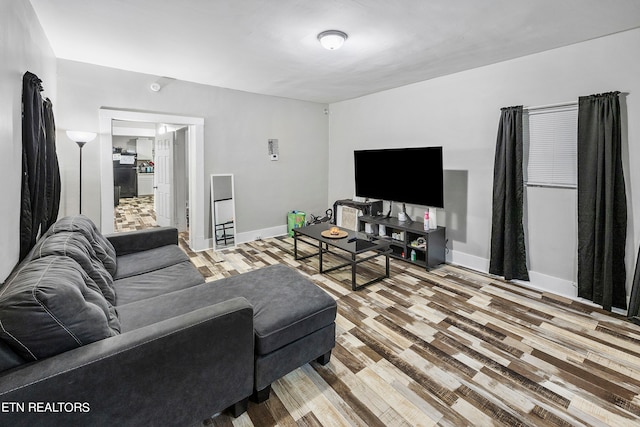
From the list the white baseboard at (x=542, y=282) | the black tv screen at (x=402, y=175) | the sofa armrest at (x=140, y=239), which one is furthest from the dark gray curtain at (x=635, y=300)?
the sofa armrest at (x=140, y=239)

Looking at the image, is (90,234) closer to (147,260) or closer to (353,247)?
(147,260)

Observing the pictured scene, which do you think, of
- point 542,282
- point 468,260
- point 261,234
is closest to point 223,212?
point 261,234

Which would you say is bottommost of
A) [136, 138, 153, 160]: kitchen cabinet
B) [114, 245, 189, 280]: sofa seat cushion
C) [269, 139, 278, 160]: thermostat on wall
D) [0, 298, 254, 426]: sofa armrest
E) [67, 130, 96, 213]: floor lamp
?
[0, 298, 254, 426]: sofa armrest

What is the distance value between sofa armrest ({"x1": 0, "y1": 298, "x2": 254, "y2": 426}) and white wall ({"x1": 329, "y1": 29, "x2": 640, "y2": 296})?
3.28 meters

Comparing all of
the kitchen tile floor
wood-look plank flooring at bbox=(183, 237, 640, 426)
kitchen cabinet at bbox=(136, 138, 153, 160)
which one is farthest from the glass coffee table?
kitchen cabinet at bbox=(136, 138, 153, 160)

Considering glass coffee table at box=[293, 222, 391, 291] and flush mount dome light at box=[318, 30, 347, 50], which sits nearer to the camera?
flush mount dome light at box=[318, 30, 347, 50]

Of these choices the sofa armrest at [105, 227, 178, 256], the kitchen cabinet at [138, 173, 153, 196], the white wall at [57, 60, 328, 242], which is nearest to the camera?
the sofa armrest at [105, 227, 178, 256]

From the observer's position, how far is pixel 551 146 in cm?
313

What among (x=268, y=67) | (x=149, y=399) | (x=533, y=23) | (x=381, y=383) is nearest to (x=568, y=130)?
(x=533, y=23)

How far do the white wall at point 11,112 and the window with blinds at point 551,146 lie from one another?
14.2 feet

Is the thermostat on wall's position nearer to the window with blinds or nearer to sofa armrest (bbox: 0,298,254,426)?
the window with blinds

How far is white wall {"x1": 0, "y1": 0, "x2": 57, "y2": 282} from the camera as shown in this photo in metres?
1.67

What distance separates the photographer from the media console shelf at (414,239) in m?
3.79

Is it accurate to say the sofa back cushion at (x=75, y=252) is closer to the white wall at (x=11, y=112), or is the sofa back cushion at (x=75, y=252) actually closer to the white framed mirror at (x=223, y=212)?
the white wall at (x=11, y=112)
